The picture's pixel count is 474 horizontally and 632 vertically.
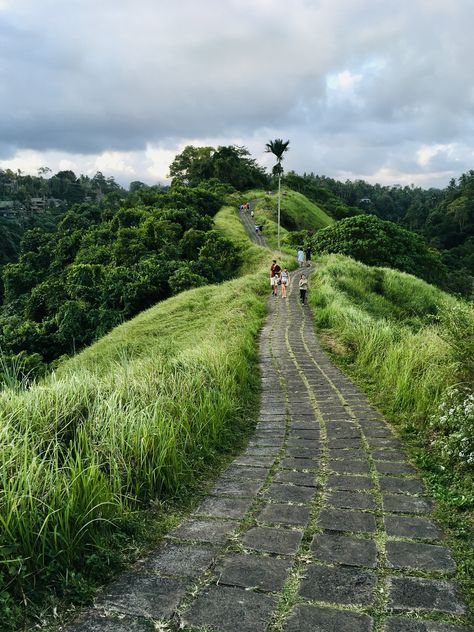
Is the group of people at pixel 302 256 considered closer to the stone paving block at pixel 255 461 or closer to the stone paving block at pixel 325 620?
the stone paving block at pixel 255 461

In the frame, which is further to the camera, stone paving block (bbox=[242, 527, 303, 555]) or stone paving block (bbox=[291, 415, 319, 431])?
stone paving block (bbox=[291, 415, 319, 431])

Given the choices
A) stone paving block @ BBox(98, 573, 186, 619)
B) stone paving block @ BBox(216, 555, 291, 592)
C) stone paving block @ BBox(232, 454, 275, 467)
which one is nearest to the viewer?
stone paving block @ BBox(98, 573, 186, 619)

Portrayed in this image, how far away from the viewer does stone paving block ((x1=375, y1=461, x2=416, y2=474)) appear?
144 inches

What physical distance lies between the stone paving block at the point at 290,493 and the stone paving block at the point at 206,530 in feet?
1.43

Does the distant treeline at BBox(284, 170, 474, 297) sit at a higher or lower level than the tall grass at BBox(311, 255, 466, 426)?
higher

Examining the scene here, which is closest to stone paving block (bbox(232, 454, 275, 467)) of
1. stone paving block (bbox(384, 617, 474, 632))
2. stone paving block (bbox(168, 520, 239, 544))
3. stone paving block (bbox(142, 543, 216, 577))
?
stone paving block (bbox(168, 520, 239, 544))

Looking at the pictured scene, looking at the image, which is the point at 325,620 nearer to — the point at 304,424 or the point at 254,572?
the point at 254,572

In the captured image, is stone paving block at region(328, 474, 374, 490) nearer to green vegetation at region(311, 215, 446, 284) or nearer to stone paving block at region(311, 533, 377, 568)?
stone paving block at region(311, 533, 377, 568)

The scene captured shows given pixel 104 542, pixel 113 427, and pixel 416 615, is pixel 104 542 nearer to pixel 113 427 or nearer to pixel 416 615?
pixel 113 427

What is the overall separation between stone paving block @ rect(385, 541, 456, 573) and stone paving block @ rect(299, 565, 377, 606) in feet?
0.71

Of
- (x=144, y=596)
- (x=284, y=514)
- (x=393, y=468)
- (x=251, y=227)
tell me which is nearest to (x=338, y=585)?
(x=284, y=514)

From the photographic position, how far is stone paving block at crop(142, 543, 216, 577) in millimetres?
2439

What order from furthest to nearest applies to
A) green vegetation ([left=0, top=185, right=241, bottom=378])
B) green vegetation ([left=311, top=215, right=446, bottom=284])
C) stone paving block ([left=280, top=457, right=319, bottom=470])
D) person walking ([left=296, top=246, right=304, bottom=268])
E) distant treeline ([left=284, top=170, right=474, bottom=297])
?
distant treeline ([left=284, top=170, right=474, bottom=297])
green vegetation ([left=311, top=215, right=446, bottom=284])
person walking ([left=296, top=246, right=304, bottom=268])
green vegetation ([left=0, top=185, right=241, bottom=378])
stone paving block ([left=280, top=457, right=319, bottom=470])

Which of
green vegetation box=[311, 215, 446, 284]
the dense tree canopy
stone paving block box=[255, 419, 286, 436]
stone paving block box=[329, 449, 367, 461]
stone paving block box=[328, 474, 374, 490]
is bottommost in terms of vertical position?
stone paving block box=[255, 419, 286, 436]
